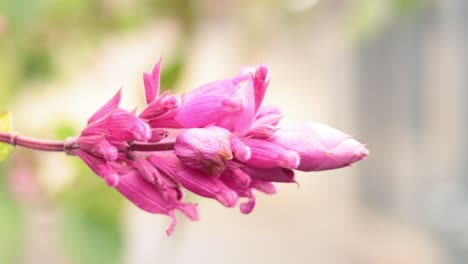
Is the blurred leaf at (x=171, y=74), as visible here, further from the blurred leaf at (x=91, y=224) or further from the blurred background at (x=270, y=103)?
the blurred leaf at (x=91, y=224)

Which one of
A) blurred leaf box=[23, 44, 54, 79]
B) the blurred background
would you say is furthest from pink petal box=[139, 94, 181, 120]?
blurred leaf box=[23, 44, 54, 79]

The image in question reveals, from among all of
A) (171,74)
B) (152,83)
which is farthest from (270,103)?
(152,83)

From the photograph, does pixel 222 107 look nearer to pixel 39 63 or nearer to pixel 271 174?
pixel 271 174

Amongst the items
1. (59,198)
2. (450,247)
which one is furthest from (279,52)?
(59,198)

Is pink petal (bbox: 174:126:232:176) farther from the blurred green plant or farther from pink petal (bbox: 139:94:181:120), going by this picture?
the blurred green plant

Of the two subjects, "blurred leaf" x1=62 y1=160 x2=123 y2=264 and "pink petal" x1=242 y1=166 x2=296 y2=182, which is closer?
"pink petal" x1=242 y1=166 x2=296 y2=182

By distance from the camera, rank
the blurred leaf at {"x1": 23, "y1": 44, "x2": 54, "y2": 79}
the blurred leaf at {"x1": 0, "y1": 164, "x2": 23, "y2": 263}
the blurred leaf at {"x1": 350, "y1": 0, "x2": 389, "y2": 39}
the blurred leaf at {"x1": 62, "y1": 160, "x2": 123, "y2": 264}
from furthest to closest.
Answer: the blurred leaf at {"x1": 350, "y1": 0, "x2": 389, "y2": 39} → the blurred leaf at {"x1": 23, "y1": 44, "x2": 54, "y2": 79} → the blurred leaf at {"x1": 62, "y1": 160, "x2": 123, "y2": 264} → the blurred leaf at {"x1": 0, "y1": 164, "x2": 23, "y2": 263}
